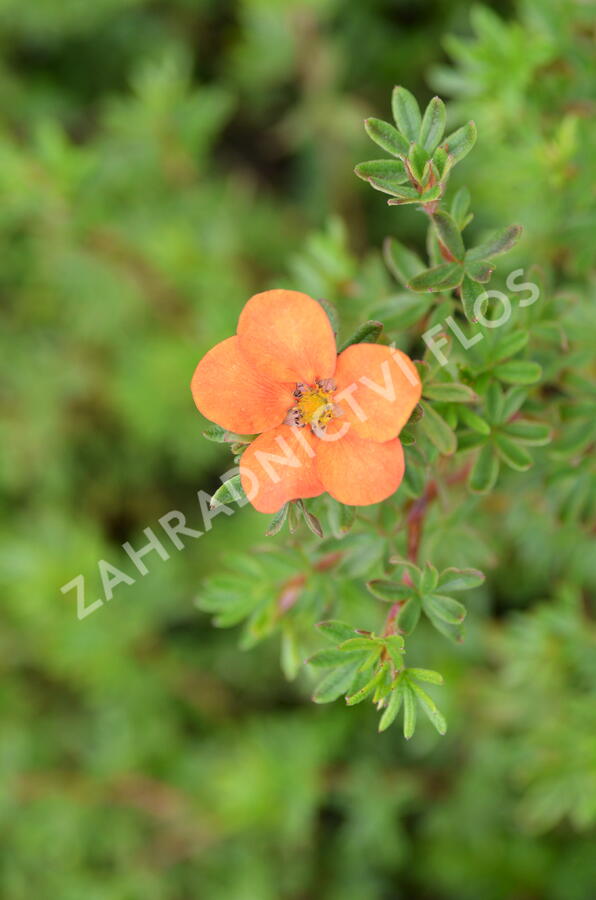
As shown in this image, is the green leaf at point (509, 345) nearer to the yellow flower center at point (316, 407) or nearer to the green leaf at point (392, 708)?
the yellow flower center at point (316, 407)

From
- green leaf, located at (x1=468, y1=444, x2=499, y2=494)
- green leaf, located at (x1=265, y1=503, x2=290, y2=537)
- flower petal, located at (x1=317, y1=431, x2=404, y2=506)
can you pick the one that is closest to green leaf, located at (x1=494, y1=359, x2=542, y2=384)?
green leaf, located at (x1=468, y1=444, x2=499, y2=494)

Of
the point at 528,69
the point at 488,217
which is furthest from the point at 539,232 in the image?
the point at 488,217

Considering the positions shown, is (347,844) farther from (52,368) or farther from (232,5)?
(232,5)

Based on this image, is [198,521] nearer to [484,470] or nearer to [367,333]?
[484,470]

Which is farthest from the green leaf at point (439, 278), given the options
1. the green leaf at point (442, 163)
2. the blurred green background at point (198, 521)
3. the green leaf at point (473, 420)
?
the blurred green background at point (198, 521)

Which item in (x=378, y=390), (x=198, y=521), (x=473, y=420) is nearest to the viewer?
(x=378, y=390)

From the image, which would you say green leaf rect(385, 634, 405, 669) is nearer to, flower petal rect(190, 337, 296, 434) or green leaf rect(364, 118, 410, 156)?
flower petal rect(190, 337, 296, 434)

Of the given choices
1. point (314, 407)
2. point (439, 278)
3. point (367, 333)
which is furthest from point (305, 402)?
point (439, 278)
